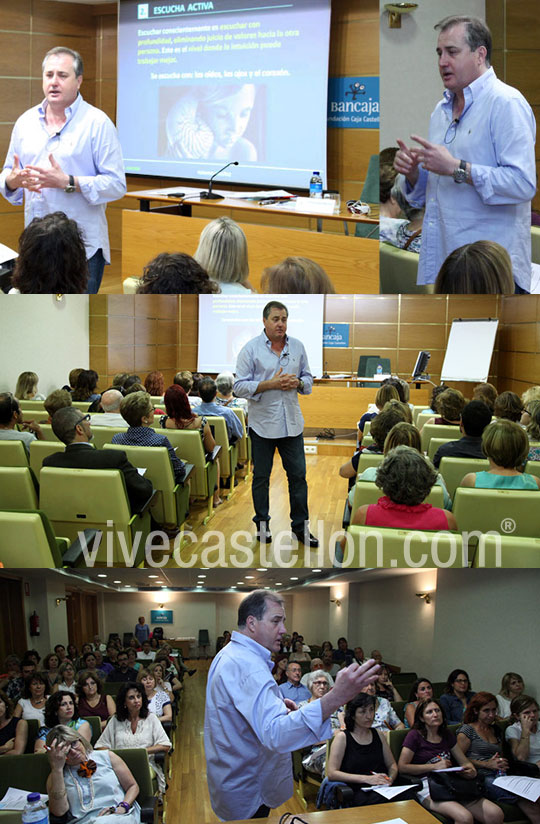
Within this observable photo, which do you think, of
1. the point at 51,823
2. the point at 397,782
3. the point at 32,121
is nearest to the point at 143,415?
the point at 32,121

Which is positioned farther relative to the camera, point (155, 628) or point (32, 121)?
point (155, 628)

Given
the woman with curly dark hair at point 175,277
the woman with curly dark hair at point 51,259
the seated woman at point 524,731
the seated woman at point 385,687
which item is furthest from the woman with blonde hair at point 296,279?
the seated woman at point 524,731

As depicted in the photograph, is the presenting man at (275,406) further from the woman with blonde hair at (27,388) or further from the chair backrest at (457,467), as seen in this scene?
the woman with blonde hair at (27,388)

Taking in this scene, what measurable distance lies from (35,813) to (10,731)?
116 centimetres

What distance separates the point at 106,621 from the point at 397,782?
7.60ft

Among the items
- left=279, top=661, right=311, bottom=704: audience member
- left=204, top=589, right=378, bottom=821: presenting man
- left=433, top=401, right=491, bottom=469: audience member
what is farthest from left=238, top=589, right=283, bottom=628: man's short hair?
left=279, top=661, right=311, bottom=704: audience member

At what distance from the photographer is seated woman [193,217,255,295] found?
308cm

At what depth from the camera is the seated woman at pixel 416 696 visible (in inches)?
214

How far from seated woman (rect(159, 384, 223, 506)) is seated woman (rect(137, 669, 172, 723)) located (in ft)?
6.77

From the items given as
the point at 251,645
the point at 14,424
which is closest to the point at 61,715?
the point at 14,424

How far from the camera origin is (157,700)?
18.2ft

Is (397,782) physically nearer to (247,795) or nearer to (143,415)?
(247,795)

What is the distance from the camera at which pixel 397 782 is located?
5.04 meters

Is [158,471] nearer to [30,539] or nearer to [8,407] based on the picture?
[30,539]
